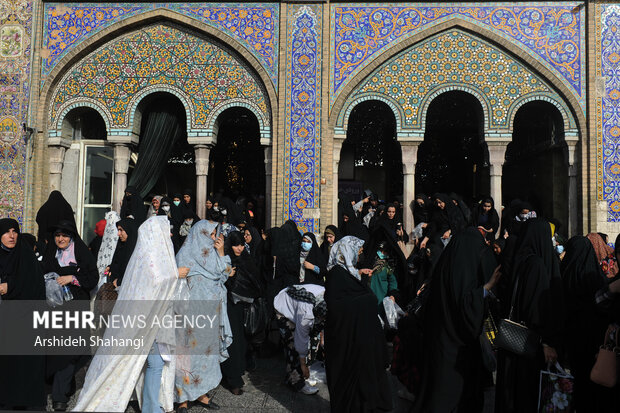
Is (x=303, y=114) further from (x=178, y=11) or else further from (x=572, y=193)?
(x=572, y=193)

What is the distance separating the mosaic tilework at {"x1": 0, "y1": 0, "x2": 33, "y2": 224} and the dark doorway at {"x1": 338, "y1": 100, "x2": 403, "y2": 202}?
681 centimetres

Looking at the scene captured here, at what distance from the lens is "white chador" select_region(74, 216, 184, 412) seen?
3.59 m

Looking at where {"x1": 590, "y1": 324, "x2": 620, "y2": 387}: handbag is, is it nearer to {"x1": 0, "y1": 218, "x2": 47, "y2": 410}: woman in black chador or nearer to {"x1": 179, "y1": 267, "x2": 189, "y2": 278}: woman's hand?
{"x1": 179, "y1": 267, "x2": 189, "y2": 278}: woman's hand

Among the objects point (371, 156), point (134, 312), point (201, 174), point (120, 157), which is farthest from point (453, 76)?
point (134, 312)

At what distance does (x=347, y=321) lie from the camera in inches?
148

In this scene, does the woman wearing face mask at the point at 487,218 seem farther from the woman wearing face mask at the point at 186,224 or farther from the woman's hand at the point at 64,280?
the woman's hand at the point at 64,280

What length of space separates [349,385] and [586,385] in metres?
1.47

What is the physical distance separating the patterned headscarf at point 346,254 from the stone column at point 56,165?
7.52 m

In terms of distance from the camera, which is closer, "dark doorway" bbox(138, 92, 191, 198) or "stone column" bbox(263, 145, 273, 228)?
"stone column" bbox(263, 145, 273, 228)

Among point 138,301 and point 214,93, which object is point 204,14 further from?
point 138,301

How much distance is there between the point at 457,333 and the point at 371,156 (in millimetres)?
10407

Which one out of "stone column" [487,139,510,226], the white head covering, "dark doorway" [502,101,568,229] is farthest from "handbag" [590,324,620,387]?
"dark doorway" [502,101,568,229]

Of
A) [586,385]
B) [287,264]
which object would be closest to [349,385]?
[586,385]

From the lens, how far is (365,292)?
3883 millimetres
